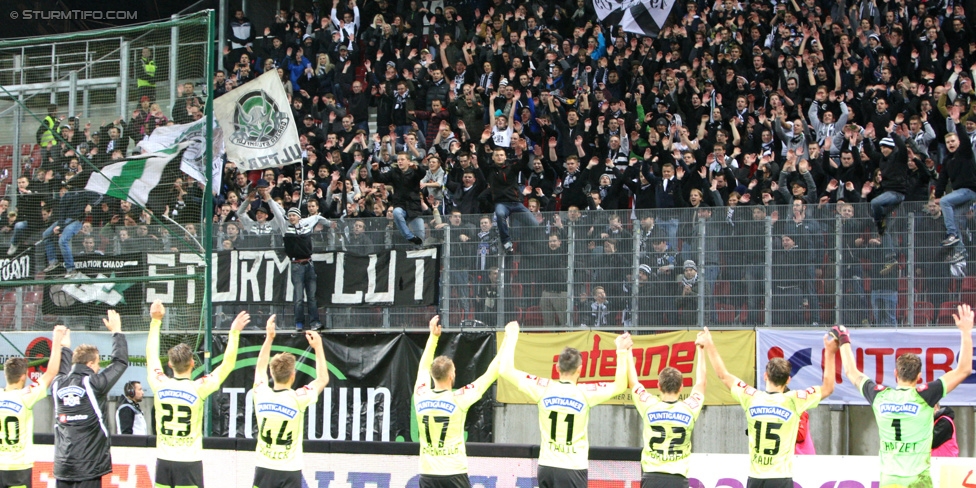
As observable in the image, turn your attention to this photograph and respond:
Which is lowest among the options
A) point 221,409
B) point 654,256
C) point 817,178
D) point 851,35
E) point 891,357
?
point 221,409

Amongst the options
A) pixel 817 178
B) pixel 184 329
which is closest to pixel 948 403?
pixel 817 178

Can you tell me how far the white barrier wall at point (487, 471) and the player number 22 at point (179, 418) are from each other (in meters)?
2.39

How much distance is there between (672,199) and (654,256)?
49.3 inches

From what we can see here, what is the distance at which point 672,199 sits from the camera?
58.2ft

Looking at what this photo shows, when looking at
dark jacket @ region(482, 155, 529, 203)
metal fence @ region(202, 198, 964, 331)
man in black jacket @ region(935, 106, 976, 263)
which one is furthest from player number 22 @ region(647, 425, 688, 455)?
dark jacket @ region(482, 155, 529, 203)

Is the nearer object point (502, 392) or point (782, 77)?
point (502, 392)

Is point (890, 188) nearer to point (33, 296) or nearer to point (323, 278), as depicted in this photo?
point (323, 278)

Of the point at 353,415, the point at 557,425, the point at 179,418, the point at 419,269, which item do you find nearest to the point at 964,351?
the point at 557,425

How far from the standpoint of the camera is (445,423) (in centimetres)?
1034

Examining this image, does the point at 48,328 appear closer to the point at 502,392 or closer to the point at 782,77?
the point at 502,392

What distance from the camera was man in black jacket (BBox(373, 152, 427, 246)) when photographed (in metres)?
18.2

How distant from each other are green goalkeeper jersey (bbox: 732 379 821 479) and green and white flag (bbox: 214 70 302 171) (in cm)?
1214

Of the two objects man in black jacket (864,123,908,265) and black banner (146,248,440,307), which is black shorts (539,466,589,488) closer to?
man in black jacket (864,123,908,265)

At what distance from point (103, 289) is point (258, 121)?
4688mm
